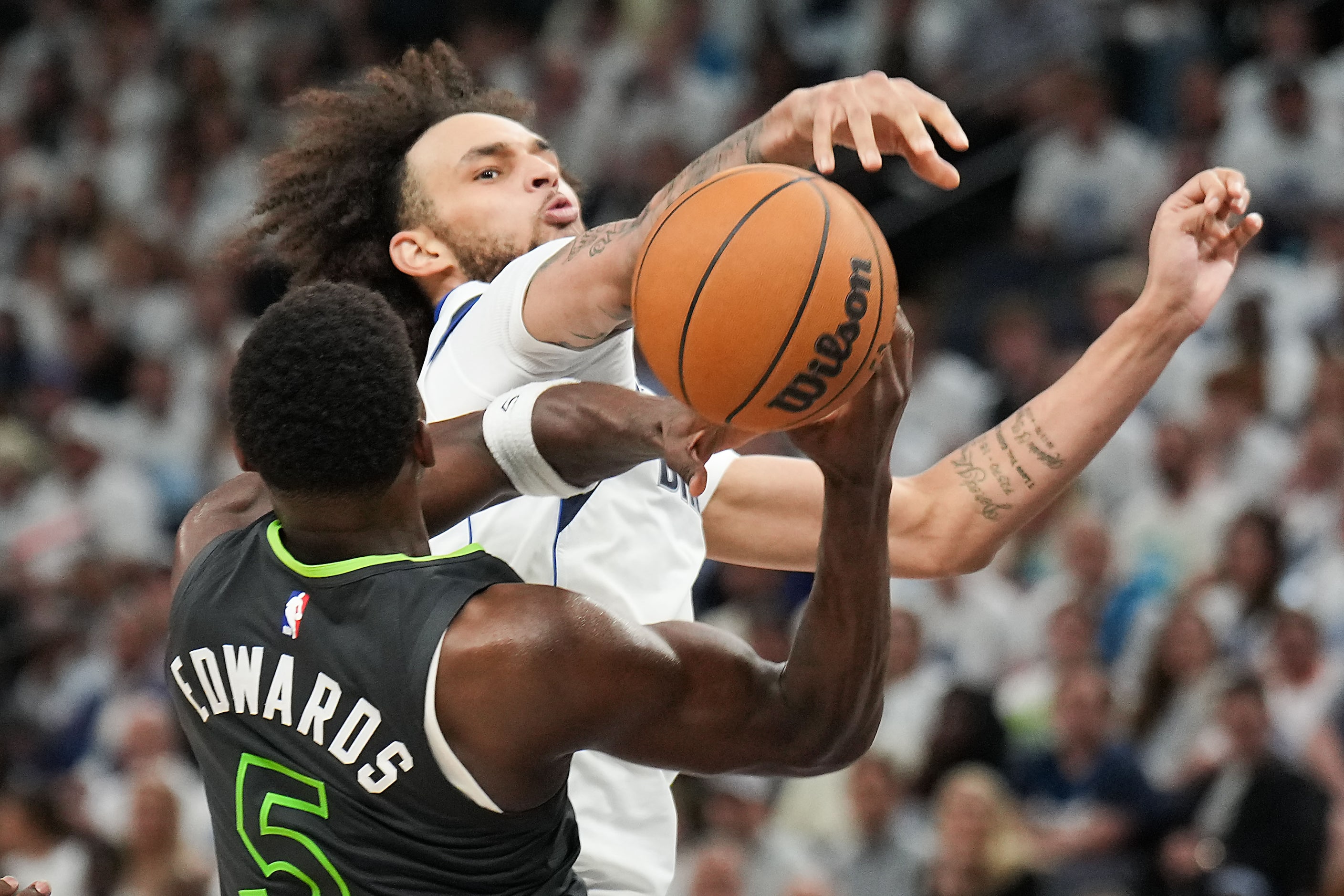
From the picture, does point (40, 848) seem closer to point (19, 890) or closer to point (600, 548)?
point (19, 890)

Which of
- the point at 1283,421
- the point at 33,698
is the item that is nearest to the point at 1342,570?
the point at 1283,421

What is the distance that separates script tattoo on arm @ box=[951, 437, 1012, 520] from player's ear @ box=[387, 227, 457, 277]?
1.07 meters

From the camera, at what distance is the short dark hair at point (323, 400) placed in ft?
8.04

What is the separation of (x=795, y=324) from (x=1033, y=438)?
0.97 metres

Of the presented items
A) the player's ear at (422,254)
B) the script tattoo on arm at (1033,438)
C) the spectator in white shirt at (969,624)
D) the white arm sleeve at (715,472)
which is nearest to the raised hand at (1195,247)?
the script tattoo on arm at (1033,438)

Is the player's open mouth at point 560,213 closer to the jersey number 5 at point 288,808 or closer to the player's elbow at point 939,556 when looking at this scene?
the player's elbow at point 939,556

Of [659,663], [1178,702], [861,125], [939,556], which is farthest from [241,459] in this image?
[1178,702]

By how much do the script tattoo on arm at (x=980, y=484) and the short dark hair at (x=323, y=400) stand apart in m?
1.21

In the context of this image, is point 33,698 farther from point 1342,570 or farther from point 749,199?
point 749,199

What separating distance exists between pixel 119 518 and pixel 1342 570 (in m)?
6.44

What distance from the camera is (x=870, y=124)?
8.47ft

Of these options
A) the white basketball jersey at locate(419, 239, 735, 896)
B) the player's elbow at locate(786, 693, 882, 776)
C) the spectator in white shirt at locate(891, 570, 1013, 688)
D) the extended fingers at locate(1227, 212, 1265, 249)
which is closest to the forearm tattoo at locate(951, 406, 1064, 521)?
the extended fingers at locate(1227, 212, 1265, 249)

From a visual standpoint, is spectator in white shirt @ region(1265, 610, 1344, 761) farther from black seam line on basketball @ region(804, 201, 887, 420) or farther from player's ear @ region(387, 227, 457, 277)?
black seam line on basketball @ region(804, 201, 887, 420)

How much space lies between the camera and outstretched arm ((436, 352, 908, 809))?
2.38 metres
